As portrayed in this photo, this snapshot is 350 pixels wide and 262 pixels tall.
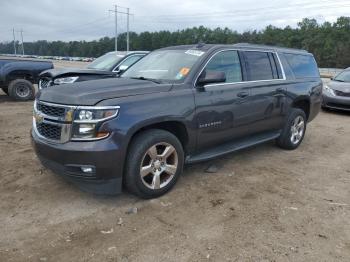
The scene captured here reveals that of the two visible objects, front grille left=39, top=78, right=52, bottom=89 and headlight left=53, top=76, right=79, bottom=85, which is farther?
front grille left=39, top=78, right=52, bottom=89

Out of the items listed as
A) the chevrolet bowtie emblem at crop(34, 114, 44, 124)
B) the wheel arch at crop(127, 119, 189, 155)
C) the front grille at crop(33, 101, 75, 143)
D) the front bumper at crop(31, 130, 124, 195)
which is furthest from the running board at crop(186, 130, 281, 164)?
the chevrolet bowtie emblem at crop(34, 114, 44, 124)

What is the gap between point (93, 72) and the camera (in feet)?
26.8

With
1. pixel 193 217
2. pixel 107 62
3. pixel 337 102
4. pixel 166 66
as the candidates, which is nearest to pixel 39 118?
pixel 166 66

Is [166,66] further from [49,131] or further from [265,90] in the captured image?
[49,131]

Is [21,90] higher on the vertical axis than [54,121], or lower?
lower

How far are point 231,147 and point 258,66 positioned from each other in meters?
1.40

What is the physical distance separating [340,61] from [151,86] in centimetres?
6872

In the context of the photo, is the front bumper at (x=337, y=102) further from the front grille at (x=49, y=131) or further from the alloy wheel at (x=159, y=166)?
the front grille at (x=49, y=131)

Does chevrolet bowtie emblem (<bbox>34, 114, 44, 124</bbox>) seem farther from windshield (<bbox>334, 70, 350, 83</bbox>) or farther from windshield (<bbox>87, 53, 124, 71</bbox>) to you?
windshield (<bbox>334, 70, 350, 83</bbox>)

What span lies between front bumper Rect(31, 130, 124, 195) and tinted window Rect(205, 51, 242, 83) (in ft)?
5.92

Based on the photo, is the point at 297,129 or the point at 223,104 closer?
the point at 223,104

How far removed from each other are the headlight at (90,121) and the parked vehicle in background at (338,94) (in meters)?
8.93

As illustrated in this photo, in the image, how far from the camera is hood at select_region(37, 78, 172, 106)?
3654mm

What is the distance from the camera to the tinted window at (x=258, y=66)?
5.21 meters
